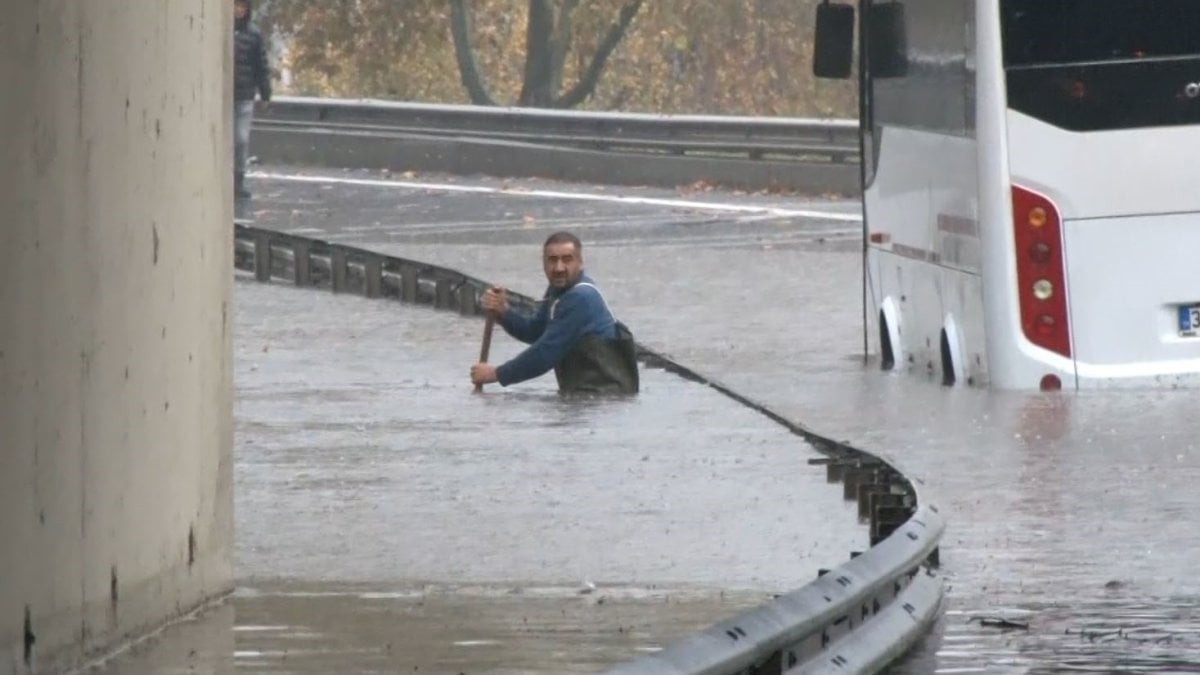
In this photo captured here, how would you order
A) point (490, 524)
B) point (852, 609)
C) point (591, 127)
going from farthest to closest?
point (591, 127) → point (490, 524) → point (852, 609)

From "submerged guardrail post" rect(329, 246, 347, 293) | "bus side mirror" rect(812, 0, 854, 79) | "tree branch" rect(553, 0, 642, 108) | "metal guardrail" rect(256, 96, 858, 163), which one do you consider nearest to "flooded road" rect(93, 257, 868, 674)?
"bus side mirror" rect(812, 0, 854, 79)

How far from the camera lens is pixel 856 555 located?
340 inches

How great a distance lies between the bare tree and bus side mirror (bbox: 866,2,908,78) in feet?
124

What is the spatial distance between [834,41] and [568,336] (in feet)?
9.72

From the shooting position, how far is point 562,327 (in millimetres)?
17594

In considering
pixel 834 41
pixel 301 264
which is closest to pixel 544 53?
pixel 301 264

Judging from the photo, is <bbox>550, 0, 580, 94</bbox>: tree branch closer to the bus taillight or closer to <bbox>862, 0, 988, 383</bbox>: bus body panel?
<bbox>862, 0, 988, 383</bbox>: bus body panel

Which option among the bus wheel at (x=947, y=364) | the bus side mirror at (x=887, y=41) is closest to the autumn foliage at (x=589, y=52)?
the bus side mirror at (x=887, y=41)

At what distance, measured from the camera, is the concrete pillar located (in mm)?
7684

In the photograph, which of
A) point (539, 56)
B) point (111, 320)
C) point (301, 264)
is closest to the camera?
point (111, 320)

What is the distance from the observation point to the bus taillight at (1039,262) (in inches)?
703

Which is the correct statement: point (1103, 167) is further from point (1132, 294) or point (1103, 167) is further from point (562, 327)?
point (562, 327)

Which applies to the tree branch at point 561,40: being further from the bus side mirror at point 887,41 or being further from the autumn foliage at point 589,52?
the bus side mirror at point 887,41

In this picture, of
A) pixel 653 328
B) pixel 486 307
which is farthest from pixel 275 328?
pixel 486 307
